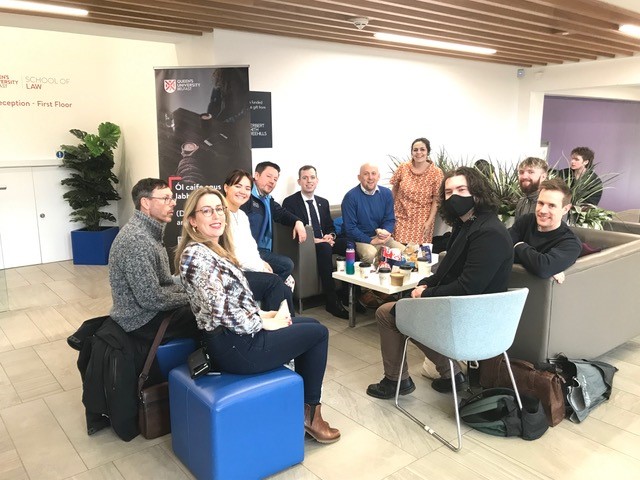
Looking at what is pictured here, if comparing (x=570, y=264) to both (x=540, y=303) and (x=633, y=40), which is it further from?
(x=633, y=40)

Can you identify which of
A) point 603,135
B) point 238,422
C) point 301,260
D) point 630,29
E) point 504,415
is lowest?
point 504,415

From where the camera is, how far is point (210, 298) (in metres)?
2.32

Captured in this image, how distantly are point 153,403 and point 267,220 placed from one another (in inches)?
83.3

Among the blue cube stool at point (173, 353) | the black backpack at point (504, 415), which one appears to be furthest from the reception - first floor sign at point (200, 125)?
the black backpack at point (504, 415)

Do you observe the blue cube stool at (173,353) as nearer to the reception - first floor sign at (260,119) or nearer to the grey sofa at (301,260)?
the grey sofa at (301,260)

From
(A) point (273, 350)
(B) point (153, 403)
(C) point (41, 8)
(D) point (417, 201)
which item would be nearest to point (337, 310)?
(D) point (417, 201)

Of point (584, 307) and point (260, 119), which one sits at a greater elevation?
point (260, 119)

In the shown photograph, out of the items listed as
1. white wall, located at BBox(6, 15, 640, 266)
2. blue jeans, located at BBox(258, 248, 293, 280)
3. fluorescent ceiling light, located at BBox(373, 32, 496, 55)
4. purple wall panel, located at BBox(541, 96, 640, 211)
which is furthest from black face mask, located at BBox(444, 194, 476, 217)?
purple wall panel, located at BBox(541, 96, 640, 211)

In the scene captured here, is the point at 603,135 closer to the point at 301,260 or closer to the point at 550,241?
the point at 301,260

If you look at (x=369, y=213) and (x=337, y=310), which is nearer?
(x=337, y=310)

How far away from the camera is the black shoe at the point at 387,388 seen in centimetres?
326

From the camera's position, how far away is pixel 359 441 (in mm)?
2818

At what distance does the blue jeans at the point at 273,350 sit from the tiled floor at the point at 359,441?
443mm

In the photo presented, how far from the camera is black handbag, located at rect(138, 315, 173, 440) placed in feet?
9.07
